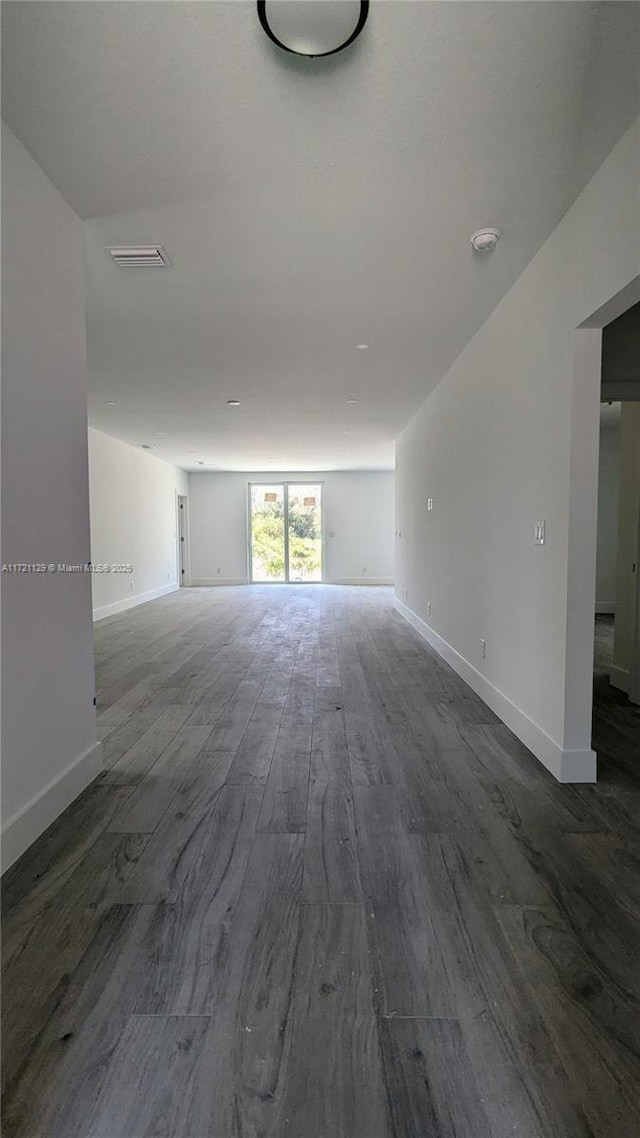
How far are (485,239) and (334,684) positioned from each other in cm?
297

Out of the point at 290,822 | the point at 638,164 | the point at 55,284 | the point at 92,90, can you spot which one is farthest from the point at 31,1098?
the point at 638,164

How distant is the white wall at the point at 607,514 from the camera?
285 inches

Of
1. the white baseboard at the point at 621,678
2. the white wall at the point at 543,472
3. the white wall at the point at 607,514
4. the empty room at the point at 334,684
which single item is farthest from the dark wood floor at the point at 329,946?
the white wall at the point at 607,514

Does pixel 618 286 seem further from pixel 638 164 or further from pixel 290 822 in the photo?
Answer: pixel 290 822

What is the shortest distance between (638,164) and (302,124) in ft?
3.78

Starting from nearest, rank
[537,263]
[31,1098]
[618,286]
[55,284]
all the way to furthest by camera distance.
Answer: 1. [31,1098]
2. [618,286]
3. [55,284]
4. [537,263]

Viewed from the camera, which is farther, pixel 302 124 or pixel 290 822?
pixel 290 822

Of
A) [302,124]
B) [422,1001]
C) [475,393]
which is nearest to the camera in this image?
[422,1001]

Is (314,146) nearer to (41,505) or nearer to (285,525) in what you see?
(41,505)

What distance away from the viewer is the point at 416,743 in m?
2.74

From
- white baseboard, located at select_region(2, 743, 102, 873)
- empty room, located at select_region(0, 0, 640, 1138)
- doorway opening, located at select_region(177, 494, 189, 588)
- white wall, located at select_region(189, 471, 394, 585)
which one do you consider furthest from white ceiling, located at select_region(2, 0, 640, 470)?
doorway opening, located at select_region(177, 494, 189, 588)

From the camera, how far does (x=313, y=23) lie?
1.33m

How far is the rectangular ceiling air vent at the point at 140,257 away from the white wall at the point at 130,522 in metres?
4.46

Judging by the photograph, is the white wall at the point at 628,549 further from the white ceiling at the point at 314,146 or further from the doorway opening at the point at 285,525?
the doorway opening at the point at 285,525
